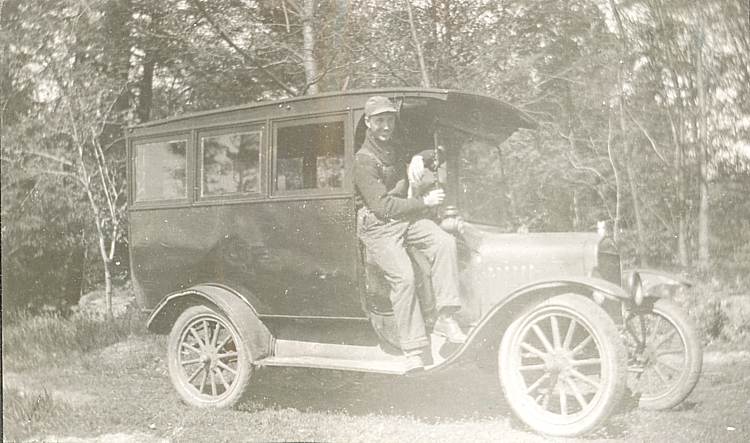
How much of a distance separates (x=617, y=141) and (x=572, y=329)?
30.9 inches

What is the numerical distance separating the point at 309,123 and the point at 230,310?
2.86 feet

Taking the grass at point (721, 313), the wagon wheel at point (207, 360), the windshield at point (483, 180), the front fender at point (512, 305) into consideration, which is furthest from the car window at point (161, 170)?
the grass at point (721, 313)

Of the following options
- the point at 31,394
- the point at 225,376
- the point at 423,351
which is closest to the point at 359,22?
the point at 423,351

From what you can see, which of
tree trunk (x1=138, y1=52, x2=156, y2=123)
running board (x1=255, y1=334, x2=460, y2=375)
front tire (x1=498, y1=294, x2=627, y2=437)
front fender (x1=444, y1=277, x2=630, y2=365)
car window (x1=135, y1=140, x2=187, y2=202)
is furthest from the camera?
car window (x1=135, y1=140, x2=187, y2=202)

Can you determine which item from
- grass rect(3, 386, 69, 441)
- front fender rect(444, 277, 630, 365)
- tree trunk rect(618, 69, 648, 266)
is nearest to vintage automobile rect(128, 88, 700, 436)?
front fender rect(444, 277, 630, 365)

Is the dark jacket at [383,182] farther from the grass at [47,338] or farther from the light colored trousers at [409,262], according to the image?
the grass at [47,338]

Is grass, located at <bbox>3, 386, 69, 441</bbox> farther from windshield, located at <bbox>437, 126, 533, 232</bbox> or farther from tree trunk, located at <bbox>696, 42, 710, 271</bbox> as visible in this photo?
tree trunk, located at <bbox>696, 42, 710, 271</bbox>

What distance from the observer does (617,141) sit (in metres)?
2.50

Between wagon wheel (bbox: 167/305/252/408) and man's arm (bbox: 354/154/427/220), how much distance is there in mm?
889

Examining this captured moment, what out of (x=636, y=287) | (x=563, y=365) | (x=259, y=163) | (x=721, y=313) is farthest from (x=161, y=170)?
(x=721, y=313)

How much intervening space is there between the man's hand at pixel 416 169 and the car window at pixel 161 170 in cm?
105

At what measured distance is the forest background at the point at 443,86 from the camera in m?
2.35

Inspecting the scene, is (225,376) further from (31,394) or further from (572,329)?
(572,329)

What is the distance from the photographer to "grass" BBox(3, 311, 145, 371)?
105 inches
